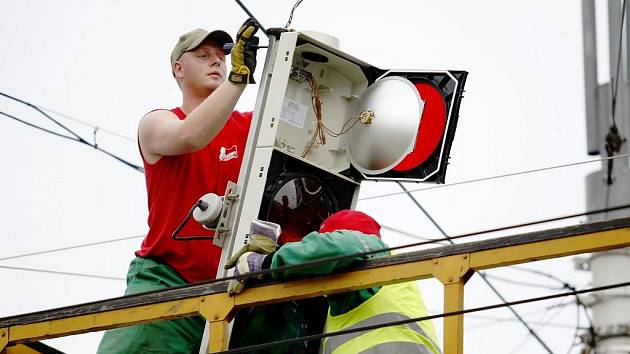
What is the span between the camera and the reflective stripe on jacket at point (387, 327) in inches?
252

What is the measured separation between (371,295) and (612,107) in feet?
33.5

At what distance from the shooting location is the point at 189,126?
730 cm

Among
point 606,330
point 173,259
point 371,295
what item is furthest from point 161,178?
point 606,330

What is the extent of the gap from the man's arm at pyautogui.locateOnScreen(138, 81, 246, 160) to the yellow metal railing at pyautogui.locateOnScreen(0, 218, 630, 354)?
2.51ft

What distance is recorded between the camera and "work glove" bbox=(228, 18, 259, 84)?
23.6 feet

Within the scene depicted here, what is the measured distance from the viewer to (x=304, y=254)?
6.46m

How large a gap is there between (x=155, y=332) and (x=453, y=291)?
65.8 inches

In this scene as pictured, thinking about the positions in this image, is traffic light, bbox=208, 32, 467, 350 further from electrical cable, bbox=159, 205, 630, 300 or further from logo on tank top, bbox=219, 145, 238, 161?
electrical cable, bbox=159, 205, 630, 300

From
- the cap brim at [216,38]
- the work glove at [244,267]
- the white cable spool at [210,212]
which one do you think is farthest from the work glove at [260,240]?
the cap brim at [216,38]

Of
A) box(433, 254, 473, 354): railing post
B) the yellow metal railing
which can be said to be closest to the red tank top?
the yellow metal railing

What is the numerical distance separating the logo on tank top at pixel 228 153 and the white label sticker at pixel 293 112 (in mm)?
367

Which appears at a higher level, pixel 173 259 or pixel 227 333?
pixel 173 259

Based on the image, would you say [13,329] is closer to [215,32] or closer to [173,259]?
[173,259]

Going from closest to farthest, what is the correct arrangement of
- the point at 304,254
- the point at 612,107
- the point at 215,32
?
the point at 304,254 → the point at 215,32 → the point at 612,107
